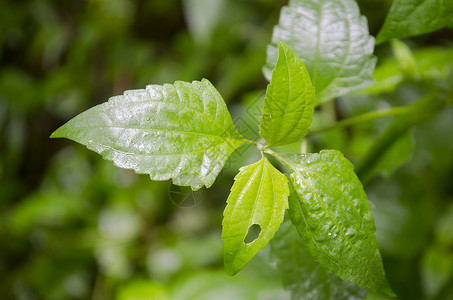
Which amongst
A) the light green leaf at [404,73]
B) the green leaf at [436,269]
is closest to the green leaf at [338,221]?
the light green leaf at [404,73]

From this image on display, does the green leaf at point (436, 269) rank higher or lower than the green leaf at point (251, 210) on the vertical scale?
lower

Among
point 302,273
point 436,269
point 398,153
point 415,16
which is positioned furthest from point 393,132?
point 436,269

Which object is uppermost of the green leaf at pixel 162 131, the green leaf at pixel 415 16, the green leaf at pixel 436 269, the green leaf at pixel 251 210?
the green leaf at pixel 415 16

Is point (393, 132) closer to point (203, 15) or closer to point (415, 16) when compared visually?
point (415, 16)

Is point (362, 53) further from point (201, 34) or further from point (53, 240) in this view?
point (53, 240)

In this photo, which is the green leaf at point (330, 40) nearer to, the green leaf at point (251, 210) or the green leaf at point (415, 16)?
the green leaf at point (415, 16)

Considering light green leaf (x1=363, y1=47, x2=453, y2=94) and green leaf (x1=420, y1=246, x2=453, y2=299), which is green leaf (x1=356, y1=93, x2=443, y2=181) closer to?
light green leaf (x1=363, y1=47, x2=453, y2=94)
